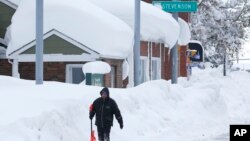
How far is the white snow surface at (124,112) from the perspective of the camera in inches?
506

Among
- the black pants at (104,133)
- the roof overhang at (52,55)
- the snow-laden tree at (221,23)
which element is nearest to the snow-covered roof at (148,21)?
the roof overhang at (52,55)

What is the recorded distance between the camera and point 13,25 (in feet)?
86.6

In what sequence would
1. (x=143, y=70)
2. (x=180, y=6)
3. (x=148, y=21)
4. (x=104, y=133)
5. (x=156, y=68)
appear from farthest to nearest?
(x=156, y=68) < (x=143, y=70) < (x=148, y=21) < (x=180, y=6) < (x=104, y=133)

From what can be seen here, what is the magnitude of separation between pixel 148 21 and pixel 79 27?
5.95 meters

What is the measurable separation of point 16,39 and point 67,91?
8.85m

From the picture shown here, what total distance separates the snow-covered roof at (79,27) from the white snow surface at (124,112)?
2.58 meters

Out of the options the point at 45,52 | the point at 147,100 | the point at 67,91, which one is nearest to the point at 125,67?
the point at 45,52

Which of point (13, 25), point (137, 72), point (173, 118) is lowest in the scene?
point (173, 118)

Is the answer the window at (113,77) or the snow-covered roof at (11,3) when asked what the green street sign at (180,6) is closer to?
the window at (113,77)

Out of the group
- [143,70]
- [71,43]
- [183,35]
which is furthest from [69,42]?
[183,35]

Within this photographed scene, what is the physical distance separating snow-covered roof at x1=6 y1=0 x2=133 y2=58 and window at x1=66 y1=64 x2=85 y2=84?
1.12 m

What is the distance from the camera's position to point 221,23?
197 ft

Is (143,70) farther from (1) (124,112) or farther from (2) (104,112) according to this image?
(2) (104,112)

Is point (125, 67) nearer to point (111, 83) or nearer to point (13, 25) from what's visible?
point (111, 83)
